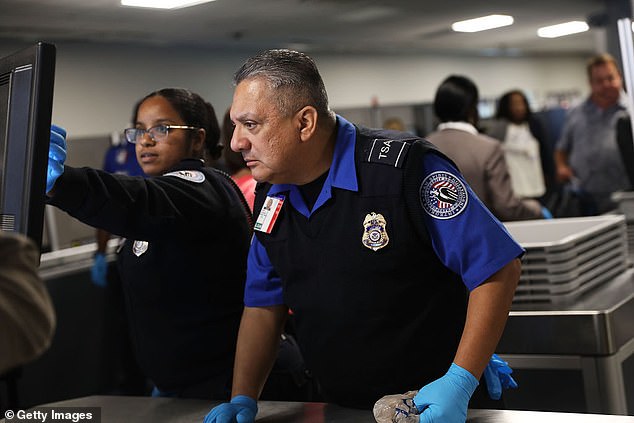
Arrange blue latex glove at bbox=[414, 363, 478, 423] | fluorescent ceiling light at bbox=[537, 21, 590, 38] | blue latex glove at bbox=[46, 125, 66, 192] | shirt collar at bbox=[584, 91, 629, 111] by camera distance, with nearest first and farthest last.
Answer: blue latex glove at bbox=[414, 363, 478, 423]
blue latex glove at bbox=[46, 125, 66, 192]
shirt collar at bbox=[584, 91, 629, 111]
fluorescent ceiling light at bbox=[537, 21, 590, 38]

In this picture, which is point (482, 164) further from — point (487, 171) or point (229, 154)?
point (229, 154)

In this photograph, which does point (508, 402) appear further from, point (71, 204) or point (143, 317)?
point (71, 204)

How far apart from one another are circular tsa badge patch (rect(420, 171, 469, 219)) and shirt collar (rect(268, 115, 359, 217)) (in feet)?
0.44

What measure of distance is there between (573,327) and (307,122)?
993 mm

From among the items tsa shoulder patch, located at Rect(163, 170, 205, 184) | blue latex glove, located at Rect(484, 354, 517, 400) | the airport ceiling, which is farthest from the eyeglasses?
the airport ceiling

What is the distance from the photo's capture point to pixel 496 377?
5.24ft

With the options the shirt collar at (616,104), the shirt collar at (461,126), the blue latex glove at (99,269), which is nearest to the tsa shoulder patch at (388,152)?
the shirt collar at (461,126)

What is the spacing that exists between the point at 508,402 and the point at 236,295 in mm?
863

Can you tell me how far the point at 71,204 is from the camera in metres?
1.54

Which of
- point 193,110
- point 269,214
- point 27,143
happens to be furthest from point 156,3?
point 27,143

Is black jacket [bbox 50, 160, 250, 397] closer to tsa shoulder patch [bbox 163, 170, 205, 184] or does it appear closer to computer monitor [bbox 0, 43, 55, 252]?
tsa shoulder patch [bbox 163, 170, 205, 184]

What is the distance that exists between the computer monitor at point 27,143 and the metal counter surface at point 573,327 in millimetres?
1391

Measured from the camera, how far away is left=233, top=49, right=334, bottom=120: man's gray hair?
4.96 ft


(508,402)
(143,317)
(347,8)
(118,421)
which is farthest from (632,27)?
(347,8)
